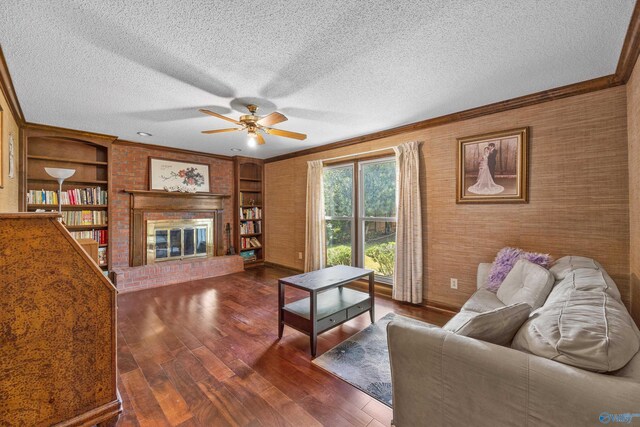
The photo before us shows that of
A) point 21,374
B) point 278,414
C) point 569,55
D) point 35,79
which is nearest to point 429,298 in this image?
point 278,414

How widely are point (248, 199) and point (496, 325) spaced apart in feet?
17.6

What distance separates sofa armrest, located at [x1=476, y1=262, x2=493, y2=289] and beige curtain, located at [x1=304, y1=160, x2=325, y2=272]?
242cm

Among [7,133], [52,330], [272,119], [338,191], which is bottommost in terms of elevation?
[52,330]

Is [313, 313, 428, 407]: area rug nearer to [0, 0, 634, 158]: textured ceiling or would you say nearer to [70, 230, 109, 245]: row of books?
[0, 0, 634, 158]: textured ceiling

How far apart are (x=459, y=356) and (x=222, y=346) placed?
82.9 inches

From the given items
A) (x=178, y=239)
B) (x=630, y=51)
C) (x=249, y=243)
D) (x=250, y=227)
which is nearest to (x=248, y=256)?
(x=249, y=243)

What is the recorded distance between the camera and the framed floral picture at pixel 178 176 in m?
4.61

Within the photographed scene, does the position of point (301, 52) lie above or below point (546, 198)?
above

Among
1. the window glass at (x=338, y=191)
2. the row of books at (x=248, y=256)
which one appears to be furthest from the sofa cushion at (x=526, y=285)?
the row of books at (x=248, y=256)

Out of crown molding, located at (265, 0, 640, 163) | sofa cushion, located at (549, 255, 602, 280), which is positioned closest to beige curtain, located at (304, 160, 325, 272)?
crown molding, located at (265, 0, 640, 163)

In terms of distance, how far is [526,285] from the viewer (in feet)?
6.84

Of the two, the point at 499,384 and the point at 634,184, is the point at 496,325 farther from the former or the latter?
the point at 634,184

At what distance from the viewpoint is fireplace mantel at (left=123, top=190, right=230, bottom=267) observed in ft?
14.3

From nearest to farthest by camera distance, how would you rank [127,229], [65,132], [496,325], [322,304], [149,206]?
1. [496,325]
2. [322,304]
3. [65,132]
4. [127,229]
5. [149,206]
